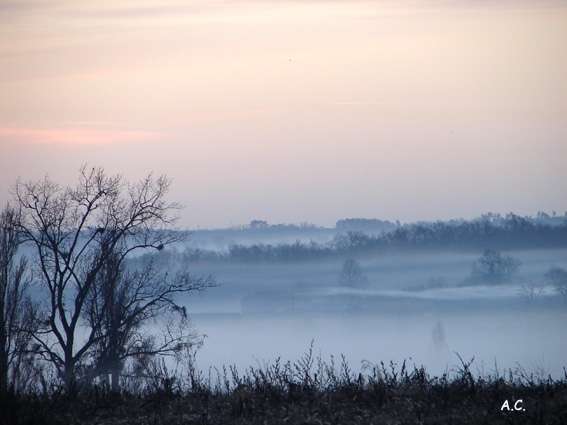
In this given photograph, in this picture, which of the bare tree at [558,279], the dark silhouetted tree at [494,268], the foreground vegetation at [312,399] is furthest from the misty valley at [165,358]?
the dark silhouetted tree at [494,268]

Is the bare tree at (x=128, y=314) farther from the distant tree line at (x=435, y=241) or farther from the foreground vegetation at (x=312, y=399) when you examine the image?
the distant tree line at (x=435, y=241)

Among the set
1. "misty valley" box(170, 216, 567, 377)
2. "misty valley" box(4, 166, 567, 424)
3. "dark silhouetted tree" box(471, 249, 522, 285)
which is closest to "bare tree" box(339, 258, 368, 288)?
"misty valley" box(170, 216, 567, 377)

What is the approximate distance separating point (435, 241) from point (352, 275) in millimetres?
19505

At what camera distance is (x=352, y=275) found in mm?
118062

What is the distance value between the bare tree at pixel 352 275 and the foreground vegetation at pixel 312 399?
351 ft

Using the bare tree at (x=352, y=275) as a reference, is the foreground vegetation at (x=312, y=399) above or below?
below

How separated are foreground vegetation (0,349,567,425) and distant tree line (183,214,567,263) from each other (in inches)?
4134

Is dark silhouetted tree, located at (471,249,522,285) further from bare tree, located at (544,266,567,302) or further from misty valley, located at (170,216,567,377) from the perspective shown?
bare tree, located at (544,266,567,302)

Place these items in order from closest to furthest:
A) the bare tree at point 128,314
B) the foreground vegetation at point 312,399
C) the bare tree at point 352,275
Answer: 1. the foreground vegetation at point 312,399
2. the bare tree at point 128,314
3. the bare tree at point 352,275

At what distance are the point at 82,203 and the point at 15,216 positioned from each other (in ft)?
7.58

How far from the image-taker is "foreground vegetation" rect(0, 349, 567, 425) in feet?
28.2

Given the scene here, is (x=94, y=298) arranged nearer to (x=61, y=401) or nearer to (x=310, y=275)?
(x=61, y=401)

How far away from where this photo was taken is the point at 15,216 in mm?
24125

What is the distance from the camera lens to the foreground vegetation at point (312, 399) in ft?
28.2
